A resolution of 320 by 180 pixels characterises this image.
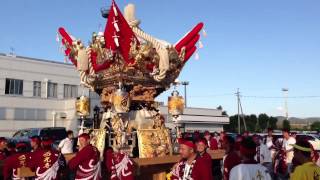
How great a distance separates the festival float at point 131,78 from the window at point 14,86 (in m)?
26.7

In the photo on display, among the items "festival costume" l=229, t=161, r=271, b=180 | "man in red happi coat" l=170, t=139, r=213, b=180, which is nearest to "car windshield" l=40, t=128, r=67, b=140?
"man in red happi coat" l=170, t=139, r=213, b=180

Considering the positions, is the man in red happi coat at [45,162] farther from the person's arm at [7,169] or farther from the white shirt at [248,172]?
the white shirt at [248,172]

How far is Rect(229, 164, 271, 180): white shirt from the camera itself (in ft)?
15.4

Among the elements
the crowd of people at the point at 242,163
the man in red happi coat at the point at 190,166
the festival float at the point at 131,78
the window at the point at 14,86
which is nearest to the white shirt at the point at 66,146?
the festival float at the point at 131,78

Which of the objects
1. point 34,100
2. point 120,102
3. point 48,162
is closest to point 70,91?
point 34,100

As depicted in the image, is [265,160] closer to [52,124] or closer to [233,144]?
[233,144]

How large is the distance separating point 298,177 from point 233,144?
10.4 ft

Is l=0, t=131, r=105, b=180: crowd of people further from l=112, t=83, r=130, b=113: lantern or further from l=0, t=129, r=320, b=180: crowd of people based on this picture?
l=112, t=83, r=130, b=113: lantern

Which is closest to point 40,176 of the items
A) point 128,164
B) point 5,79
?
point 128,164

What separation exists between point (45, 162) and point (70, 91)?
35.2m

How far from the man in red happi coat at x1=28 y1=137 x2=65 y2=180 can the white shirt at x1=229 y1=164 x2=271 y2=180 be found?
380cm

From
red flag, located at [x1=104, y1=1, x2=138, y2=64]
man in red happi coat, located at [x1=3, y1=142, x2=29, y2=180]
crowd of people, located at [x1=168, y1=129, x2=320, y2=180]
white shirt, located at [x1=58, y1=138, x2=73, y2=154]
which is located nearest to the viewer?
crowd of people, located at [x1=168, y1=129, x2=320, y2=180]

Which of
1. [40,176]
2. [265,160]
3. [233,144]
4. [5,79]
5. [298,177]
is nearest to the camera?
[298,177]

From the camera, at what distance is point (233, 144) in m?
7.65
